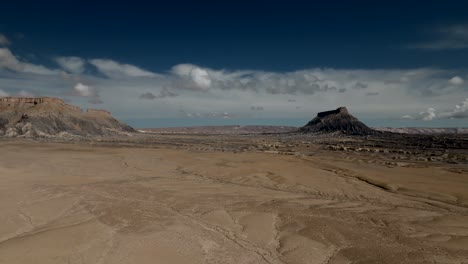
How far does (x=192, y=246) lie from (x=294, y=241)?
10.8ft

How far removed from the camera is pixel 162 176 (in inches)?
966

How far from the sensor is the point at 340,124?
176500 millimetres

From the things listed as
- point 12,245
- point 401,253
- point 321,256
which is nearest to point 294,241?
point 321,256

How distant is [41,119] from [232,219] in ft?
354

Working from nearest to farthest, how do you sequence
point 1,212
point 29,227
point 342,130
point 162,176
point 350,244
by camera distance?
1. point 350,244
2. point 29,227
3. point 1,212
4. point 162,176
5. point 342,130

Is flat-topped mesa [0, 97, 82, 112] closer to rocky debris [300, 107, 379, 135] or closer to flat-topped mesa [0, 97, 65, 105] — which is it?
flat-topped mesa [0, 97, 65, 105]

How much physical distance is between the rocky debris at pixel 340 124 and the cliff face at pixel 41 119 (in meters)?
105

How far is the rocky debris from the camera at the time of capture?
164m

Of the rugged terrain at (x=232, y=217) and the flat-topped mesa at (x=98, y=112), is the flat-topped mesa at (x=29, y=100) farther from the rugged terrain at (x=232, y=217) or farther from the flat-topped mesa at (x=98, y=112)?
the rugged terrain at (x=232, y=217)

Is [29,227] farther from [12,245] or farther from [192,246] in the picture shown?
[192,246]

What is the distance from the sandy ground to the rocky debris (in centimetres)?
14319

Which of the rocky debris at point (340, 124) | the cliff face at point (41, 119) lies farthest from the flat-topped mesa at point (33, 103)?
the rocky debris at point (340, 124)

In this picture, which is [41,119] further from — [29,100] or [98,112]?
[98,112]

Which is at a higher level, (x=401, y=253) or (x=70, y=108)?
(x=70, y=108)
